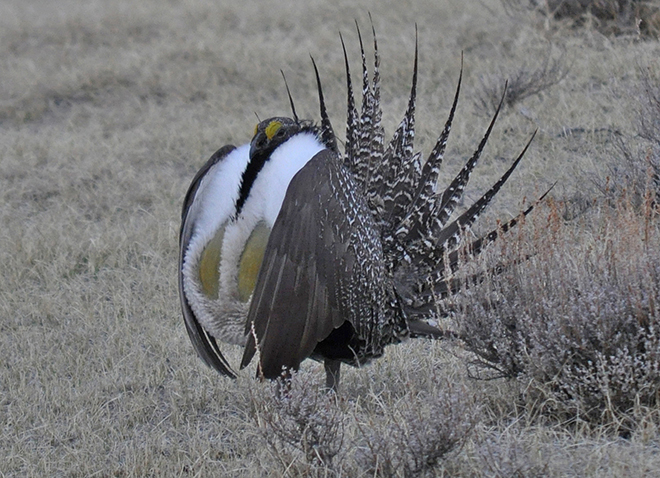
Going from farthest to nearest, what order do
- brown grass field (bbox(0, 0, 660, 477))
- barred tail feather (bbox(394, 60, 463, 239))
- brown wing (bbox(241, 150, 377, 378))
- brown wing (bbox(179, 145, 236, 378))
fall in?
1. barred tail feather (bbox(394, 60, 463, 239))
2. brown wing (bbox(179, 145, 236, 378))
3. brown wing (bbox(241, 150, 377, 378))
4. brown grass field (bbox(0, 0, 660, 477))

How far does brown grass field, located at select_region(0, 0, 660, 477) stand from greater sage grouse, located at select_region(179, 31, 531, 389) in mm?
163

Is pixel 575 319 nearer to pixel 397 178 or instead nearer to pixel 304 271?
pixel 304 271

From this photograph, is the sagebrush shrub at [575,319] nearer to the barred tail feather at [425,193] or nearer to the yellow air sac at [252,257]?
the barred tail feather at [425,193]

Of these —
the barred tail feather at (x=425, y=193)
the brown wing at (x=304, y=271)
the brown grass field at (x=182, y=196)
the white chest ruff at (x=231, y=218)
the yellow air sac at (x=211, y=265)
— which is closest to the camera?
the brown grass field at (x=182, y=196)

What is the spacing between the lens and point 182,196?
5203mm

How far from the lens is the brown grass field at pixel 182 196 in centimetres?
245

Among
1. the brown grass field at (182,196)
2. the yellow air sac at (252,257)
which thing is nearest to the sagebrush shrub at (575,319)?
the brown grass field at (182,196)

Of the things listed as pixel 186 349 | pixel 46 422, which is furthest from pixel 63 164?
pixel 46 422

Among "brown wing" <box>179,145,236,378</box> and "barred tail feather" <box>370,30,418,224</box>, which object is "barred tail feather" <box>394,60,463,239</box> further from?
"brown wing" <box>179,145,236,378</box>

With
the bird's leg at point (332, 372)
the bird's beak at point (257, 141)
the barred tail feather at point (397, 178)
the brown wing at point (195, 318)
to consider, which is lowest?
the bird's leg at point (332, 372)

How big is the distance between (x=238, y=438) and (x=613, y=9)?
4.30 meters

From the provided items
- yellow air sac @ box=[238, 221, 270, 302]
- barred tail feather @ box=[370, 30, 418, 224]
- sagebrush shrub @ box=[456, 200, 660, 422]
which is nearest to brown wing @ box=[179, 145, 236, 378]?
yellow air sac @ box=[238, 221, 270, 302]

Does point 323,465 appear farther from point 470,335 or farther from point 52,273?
point 52,273

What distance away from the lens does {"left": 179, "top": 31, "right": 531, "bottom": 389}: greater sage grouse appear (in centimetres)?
257
